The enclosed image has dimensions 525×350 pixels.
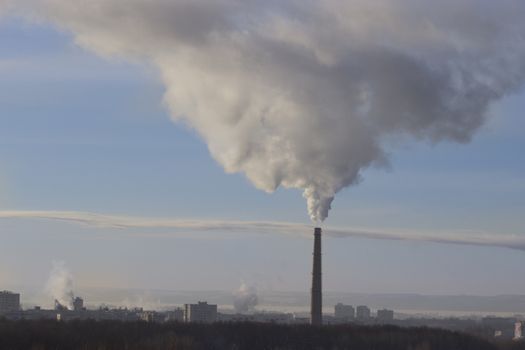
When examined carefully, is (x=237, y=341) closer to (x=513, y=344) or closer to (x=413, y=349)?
(x=413, y=349)

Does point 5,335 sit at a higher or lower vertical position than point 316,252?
lower

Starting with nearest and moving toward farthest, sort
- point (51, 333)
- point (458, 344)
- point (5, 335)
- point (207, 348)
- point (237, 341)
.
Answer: point (5, 335) → point (51, 333) → point (207, 348) → point (237, 341) → point (458, 344)

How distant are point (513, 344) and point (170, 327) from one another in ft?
144

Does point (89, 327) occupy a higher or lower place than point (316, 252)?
lower

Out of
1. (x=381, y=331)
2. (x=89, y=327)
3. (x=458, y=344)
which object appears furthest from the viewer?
(x=381, y=331)

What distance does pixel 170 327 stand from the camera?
10238cm

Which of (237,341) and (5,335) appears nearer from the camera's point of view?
(5,335)

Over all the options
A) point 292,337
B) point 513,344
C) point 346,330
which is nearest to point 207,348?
point 292,337

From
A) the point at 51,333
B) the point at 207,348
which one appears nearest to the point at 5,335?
the point at 51,333

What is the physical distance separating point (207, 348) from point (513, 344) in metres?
48.6

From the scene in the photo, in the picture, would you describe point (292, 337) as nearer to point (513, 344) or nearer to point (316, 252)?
point (316, 252)

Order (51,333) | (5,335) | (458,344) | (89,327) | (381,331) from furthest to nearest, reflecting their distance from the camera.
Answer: (381,331)
(458,344)
(89,327)
(51,333)
(5,335)

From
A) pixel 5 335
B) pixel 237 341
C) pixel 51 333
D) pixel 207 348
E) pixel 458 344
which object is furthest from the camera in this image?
pixel 458 344

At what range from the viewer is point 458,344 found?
108 m
